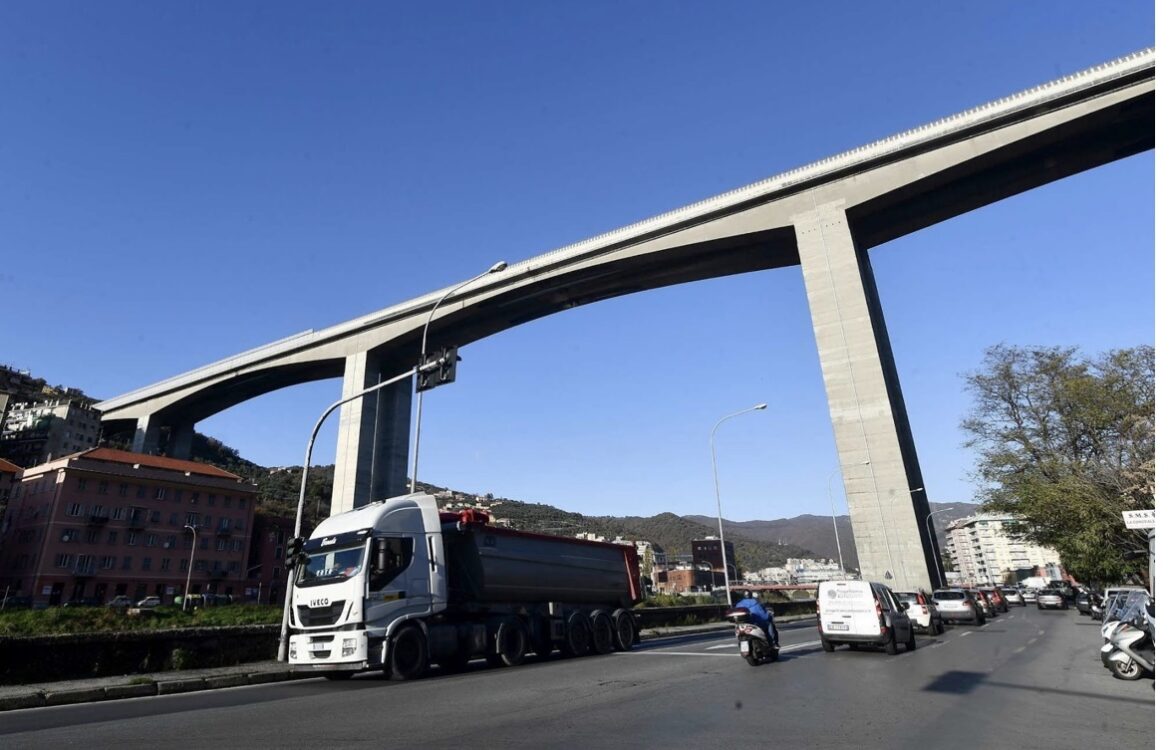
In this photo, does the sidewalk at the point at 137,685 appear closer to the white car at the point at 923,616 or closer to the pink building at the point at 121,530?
the white car at the point at 923,616

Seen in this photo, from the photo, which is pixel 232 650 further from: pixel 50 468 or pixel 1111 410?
pixel 50 468

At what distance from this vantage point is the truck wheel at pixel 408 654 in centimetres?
1112

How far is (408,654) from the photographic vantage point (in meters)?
11.5

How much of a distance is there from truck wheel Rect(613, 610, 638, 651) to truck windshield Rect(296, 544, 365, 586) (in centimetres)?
733

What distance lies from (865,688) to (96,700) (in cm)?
1119

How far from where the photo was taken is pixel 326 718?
7355 millimetres

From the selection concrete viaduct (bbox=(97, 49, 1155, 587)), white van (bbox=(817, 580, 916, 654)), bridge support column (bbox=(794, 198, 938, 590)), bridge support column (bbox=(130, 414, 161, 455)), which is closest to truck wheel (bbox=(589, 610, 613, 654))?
white van (bbox=(817, 580, 916, 654))

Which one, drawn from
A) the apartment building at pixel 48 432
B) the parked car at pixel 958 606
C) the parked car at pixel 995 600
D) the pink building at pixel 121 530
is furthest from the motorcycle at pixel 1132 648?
the apartment building at pixel 48 432

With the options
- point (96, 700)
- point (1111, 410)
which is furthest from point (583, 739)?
point (1111, 410)

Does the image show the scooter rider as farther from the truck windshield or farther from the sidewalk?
the sidewalk

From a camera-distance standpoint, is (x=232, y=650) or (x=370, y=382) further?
(x=370, y=382)

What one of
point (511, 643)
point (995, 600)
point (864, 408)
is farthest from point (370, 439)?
point (995, 600)

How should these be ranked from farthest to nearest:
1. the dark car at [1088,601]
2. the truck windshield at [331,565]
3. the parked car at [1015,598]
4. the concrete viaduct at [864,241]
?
1. the parked car at [1015,598]
2. the dark car at [1088,601]
3. the concrete viaduct at [864,241]
4. the truck windshield at [331,565]

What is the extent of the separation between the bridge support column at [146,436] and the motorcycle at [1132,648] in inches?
3269
